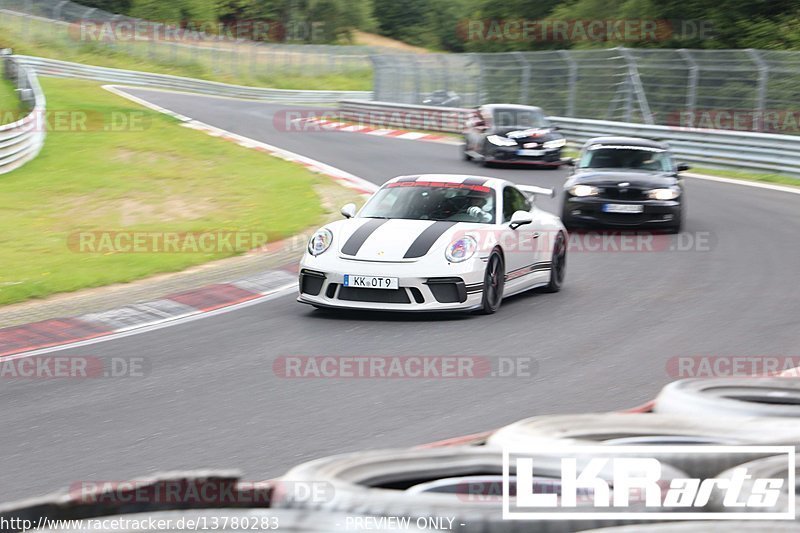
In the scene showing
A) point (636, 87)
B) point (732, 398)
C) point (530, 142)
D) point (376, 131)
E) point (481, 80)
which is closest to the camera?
point (732, 398)

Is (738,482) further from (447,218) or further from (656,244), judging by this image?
(656,244)

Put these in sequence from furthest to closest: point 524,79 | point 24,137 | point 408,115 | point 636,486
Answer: point 408,115 < point 524,79 < point 24,137 < point 636,486

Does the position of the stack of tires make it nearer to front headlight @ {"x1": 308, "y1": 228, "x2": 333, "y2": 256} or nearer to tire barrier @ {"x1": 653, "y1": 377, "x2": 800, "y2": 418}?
tire barrier @ {"x1": 653, "y1": 377, "x2": 800, "y2": 418}

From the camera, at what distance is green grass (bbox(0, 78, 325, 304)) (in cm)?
1341

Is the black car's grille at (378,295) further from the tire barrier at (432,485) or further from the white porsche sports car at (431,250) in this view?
the tire barrier at (432,485)

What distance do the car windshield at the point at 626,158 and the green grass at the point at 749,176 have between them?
6.71 metres

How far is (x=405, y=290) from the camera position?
10070mm

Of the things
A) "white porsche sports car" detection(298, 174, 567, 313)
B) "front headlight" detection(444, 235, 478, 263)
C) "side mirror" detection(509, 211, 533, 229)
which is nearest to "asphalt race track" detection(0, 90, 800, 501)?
"white porsche sports car" detection(298, 174, 567, 313)

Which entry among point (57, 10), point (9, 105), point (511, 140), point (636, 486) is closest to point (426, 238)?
point (636, 486)

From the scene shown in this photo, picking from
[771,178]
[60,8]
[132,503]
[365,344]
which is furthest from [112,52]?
[132,503]

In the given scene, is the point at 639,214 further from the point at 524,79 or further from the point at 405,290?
the point at 524,79

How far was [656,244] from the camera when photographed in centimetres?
1519

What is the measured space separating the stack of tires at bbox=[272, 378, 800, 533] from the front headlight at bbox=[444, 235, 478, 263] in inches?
164

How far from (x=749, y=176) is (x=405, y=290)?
15470 millimetres
